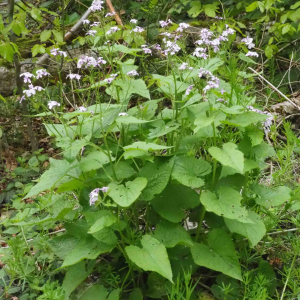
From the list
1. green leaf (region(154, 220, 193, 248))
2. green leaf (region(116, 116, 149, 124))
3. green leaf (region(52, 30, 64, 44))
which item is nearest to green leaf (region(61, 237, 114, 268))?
green leaf (region(154, 220, 193, 248))

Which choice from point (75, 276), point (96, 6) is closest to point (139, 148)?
point (75, 276)

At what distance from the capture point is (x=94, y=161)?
1.65 meters

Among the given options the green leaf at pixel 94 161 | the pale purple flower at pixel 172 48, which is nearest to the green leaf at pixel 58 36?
the pale purple flower at pixel 172 48

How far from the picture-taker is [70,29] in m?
3.89

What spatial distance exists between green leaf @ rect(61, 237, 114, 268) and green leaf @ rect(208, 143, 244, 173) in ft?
2.11

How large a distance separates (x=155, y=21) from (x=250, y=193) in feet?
11.5

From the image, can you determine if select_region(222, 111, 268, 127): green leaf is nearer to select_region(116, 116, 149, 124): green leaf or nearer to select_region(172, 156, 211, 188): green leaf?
select_region(172, 156, 211, 188): green leaf

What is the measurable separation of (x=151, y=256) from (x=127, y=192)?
30 cm

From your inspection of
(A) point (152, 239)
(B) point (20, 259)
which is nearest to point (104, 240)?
(A) point (152, 239)

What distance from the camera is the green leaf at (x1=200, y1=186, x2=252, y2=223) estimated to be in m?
1.48

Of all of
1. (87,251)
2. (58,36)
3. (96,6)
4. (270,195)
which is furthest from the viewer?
(58,36)

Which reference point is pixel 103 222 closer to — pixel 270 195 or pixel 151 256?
pixel 151 256

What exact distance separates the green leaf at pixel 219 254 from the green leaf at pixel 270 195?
0.27 metres

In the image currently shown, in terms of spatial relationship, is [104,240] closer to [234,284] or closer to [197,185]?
[197,185]
